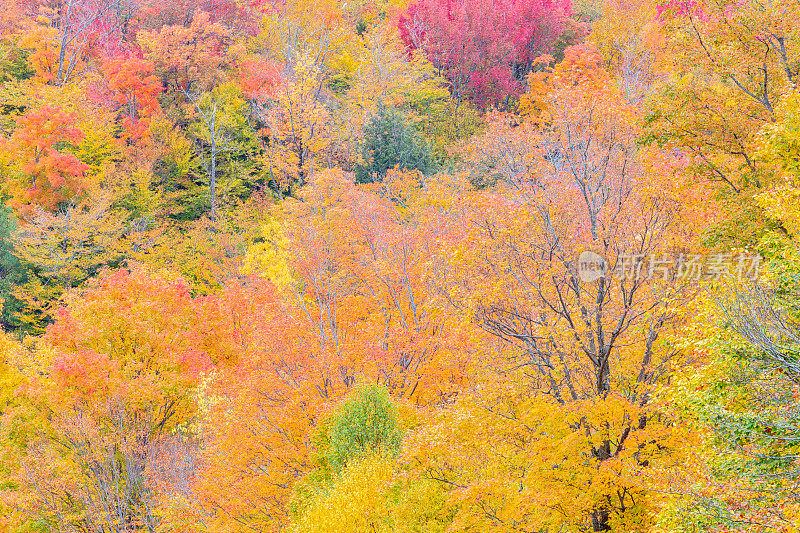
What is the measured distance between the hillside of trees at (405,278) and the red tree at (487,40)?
252mm

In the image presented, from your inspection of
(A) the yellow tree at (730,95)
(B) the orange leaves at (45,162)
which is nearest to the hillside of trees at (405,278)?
(A) the yellow tree at (730,95)

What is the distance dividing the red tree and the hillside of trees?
0.25 meters

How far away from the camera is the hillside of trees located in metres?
10.8

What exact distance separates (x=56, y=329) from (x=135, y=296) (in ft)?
11.2

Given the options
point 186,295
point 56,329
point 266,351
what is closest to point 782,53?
point 266,351

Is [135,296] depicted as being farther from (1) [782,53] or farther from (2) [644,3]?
(2) [644,3]

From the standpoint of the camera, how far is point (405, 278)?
24.6m

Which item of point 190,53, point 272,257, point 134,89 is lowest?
point 272,257

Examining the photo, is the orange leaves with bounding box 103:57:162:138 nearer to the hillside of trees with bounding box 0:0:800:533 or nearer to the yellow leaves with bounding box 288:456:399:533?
the hillside of trees with bounding box 0:0:800:533

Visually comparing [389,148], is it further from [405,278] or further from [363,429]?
[363,429]

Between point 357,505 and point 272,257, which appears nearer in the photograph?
point 357,505

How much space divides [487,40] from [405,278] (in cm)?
3326

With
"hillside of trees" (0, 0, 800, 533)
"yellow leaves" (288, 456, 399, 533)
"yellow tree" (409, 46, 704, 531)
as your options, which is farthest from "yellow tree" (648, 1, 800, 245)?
"yellow leaves" (288, 456, 399, 533)

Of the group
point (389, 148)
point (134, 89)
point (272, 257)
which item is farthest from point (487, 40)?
point (272, 257)
